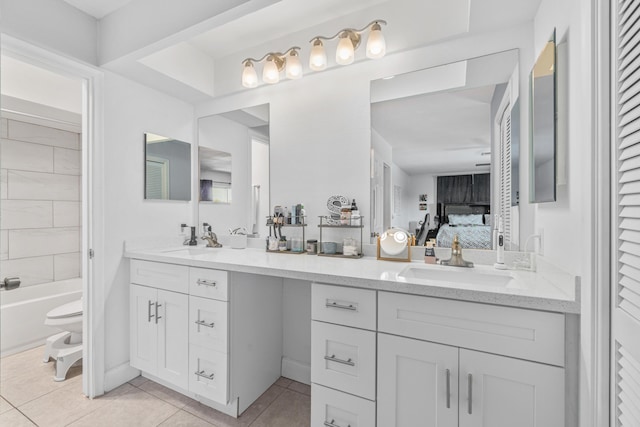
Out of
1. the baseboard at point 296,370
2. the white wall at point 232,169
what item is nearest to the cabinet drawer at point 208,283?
the white wall at point 232,169

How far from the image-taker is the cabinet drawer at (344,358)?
4.00 feet

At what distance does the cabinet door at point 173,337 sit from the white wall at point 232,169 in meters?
0.75

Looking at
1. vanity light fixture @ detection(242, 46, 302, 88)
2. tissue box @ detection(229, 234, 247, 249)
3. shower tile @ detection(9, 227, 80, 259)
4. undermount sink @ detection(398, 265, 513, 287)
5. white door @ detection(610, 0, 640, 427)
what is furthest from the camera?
shower tile @ detection(9, 227, 80, 259)

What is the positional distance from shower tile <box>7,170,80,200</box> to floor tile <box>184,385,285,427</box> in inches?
106

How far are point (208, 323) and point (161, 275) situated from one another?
19.1 inches

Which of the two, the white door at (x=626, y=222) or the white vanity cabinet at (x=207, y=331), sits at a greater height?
the white door at (x=626, y=222)

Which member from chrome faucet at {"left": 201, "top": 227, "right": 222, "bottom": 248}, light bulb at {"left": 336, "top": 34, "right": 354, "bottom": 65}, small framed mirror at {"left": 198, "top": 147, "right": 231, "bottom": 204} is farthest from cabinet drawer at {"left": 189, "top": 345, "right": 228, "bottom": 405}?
light bulb at {"left": 336, "top": 34, "right": 354, "bottom": 65}

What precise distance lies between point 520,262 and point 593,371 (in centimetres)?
65

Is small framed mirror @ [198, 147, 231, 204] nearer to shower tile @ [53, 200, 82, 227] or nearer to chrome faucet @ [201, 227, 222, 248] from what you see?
chrome faucet @ [201, 227, 222, 248]

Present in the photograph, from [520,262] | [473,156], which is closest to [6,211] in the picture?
[473,156]

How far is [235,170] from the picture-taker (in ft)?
Result: 7.84

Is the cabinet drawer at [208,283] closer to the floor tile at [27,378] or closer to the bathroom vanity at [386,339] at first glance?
the bathroom vanity at [386,339]

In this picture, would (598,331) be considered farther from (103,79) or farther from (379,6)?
(103,79)

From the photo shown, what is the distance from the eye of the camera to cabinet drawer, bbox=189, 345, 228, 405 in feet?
5.30
